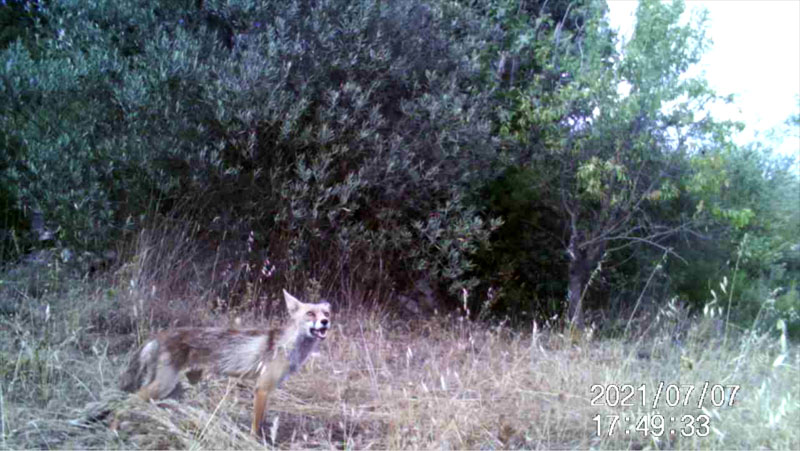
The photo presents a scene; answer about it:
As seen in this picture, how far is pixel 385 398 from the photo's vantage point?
19.1 ft

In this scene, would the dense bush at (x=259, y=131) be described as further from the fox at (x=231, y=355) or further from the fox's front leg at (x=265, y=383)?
the fox's front leg at (x=265, y=383)

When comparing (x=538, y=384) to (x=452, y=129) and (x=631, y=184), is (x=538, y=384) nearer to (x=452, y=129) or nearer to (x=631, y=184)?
(x=452, y=129)

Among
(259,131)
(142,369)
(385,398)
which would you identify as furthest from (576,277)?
(142,369)

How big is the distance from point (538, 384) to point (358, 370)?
1.81 meters

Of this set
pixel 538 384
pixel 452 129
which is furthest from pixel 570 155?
pixel 538 384

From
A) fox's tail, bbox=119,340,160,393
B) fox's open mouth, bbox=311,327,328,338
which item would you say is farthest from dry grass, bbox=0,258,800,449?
fox's open mouth, bbox=311,327,328,338

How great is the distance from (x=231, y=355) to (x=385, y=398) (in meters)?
1.40

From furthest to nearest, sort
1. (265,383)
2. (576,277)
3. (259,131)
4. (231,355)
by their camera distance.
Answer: (576,277) → (259,131) → (231,355) → (265,383)

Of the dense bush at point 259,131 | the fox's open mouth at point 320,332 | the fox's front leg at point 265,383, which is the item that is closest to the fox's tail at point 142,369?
the fox's front leg at point 265,383

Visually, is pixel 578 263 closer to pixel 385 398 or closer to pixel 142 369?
pixel 385 398

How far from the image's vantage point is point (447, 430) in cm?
482

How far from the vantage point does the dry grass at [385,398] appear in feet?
15.6

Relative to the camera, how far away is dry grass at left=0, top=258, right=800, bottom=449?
477 cm

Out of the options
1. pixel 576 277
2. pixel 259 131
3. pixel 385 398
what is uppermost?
pixel 259 131
